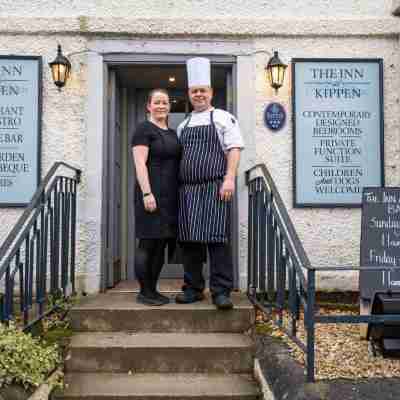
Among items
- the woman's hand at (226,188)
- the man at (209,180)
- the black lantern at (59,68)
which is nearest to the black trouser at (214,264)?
the man at (209,180)

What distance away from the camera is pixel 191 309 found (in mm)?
3539

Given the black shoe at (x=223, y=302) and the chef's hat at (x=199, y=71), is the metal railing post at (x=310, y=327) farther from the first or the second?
the chef's hat at (x=199, y=71)

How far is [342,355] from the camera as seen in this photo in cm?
310

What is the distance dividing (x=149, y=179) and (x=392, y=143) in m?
2.45

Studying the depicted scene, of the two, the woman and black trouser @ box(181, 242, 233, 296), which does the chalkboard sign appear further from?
the woman

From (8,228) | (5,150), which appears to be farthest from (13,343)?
(5,150)

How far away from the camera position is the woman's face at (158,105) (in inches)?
144

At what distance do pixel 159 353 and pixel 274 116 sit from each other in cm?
246

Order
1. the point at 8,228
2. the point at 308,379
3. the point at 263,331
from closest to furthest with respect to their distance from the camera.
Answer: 1. the point at 308,379
2. the point at 263,331
3. the point at 8,228

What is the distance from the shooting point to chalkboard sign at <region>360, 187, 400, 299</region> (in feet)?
11.8

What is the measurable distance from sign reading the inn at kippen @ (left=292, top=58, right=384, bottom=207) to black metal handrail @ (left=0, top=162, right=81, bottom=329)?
6.96 feet

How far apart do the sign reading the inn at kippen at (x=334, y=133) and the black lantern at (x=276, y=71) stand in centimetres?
19

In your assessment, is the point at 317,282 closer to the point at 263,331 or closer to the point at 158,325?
the point at 263,331

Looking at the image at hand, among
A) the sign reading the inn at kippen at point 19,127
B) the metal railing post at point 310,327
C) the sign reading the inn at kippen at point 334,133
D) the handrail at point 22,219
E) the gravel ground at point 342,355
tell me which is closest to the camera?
the metal railing post at point 310,327
